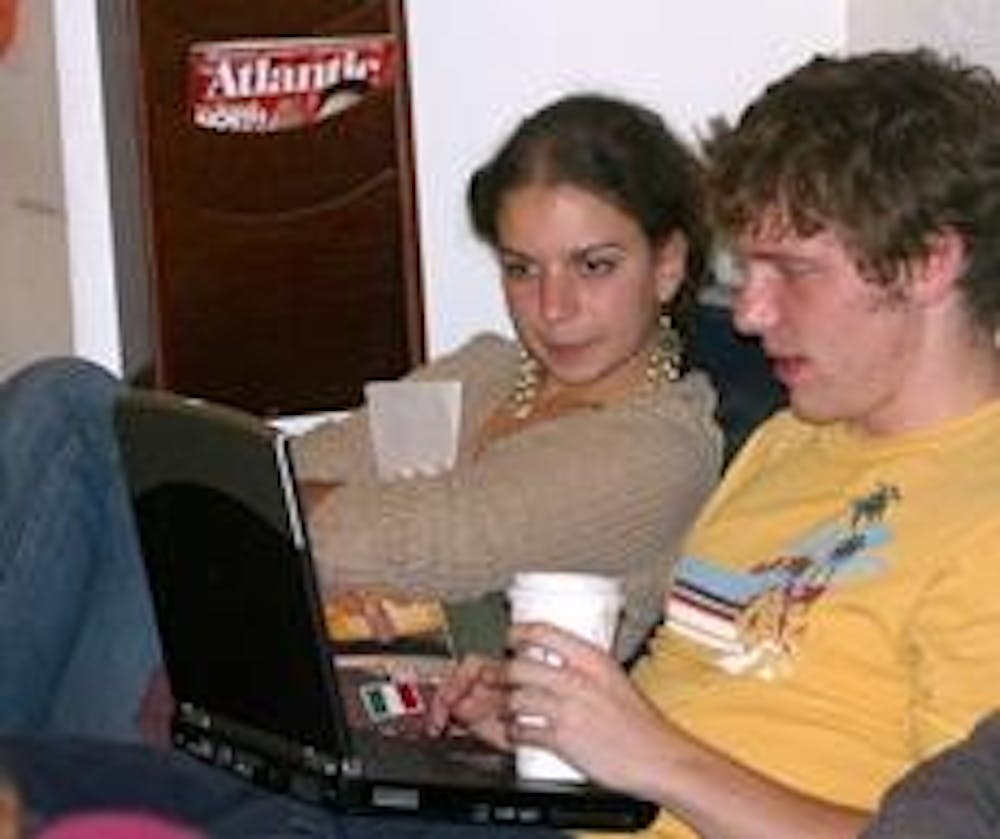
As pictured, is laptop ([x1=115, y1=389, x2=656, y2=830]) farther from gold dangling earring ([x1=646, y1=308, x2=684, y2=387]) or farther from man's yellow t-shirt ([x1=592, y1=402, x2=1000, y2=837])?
gold dangling earring ([x1=646, y1=308, x2=684, y2=387])

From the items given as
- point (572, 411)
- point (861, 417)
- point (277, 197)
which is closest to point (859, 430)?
point (861, 417)

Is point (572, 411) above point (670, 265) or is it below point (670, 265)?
below

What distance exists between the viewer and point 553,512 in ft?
6.75

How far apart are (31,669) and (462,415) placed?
0.54 meters

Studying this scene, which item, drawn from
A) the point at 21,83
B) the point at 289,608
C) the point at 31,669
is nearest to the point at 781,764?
the point at 289,608

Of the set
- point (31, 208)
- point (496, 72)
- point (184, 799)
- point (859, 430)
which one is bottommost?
point (184, 799)

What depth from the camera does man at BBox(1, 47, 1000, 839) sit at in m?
1.61

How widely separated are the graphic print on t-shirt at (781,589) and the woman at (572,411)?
0.85 ft

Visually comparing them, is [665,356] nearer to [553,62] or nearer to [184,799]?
[184,799]

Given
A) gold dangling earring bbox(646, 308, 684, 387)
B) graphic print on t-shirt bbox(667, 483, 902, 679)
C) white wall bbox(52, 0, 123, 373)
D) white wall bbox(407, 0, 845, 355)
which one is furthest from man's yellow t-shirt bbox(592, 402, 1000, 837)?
white wall bbox(52, 0, 123, 373)

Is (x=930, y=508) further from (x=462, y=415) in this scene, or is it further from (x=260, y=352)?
(x=260, y=352)

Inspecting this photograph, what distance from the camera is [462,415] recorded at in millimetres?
2400

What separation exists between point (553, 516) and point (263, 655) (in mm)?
450

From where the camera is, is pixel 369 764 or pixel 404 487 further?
pixel 404 487
